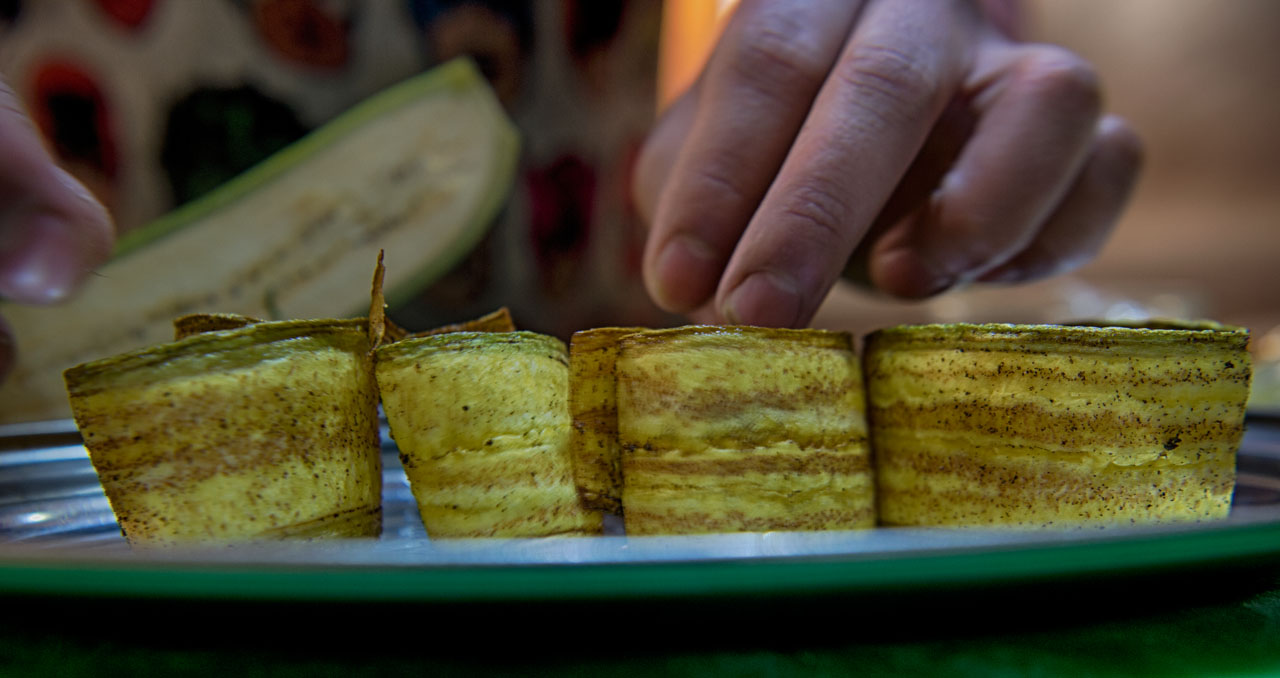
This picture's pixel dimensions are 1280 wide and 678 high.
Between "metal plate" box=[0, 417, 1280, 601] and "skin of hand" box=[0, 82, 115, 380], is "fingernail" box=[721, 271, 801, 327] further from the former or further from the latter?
"skin of hand" box=[0, 82, 115, 380]

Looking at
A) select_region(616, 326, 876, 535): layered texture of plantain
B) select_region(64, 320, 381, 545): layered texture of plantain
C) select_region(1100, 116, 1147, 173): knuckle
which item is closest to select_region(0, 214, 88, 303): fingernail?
select_region(64, 320, 381, 545): layered texture of plantain

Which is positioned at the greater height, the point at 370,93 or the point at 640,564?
the point at 370,93

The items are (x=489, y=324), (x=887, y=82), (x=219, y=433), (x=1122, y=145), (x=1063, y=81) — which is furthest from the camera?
(x=1122, y=145)

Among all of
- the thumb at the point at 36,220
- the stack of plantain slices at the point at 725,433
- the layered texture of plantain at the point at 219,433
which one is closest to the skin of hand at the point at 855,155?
the stack of plantain slices at the point at 725,433

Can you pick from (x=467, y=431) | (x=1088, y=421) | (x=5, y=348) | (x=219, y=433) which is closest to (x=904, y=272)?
(x=1088, y=421)

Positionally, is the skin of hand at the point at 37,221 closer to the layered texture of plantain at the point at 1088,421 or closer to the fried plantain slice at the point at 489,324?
the fried plantain slice at the point at 489,324

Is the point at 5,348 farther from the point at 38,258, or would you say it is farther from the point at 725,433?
the point at 725,433
